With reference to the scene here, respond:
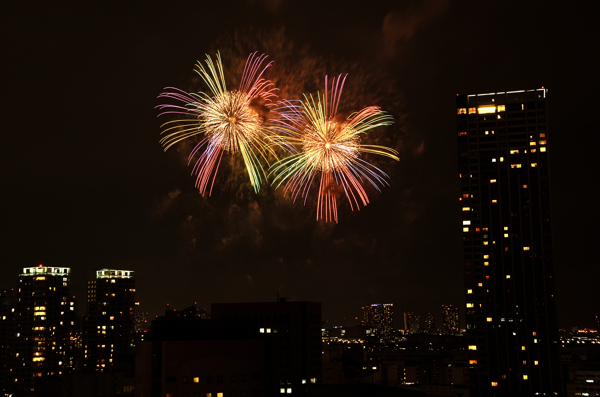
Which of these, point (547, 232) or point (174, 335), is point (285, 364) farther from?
point (547, 232)

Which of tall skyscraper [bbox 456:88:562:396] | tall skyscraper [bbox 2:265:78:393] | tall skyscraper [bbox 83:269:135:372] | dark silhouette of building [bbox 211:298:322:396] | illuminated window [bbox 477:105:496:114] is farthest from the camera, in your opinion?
tall skyscraper [bbox 83:269:135:372]

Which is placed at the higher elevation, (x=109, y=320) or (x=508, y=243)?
(x=508, y=243)

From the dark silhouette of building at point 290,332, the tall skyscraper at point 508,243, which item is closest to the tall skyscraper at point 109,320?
the dark silhouette of building at point 290,332

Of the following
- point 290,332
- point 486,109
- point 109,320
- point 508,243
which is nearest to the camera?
point 290,332

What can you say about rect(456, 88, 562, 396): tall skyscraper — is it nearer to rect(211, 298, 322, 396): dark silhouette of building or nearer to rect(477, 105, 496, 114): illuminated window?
rect(477, 105, 496, 114): illuminated window

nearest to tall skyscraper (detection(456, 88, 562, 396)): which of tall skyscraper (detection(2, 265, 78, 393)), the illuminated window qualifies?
the illuminated window

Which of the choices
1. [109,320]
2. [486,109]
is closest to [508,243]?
[486,109]

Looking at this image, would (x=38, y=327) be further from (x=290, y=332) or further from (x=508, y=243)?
(x=508, y=243)
